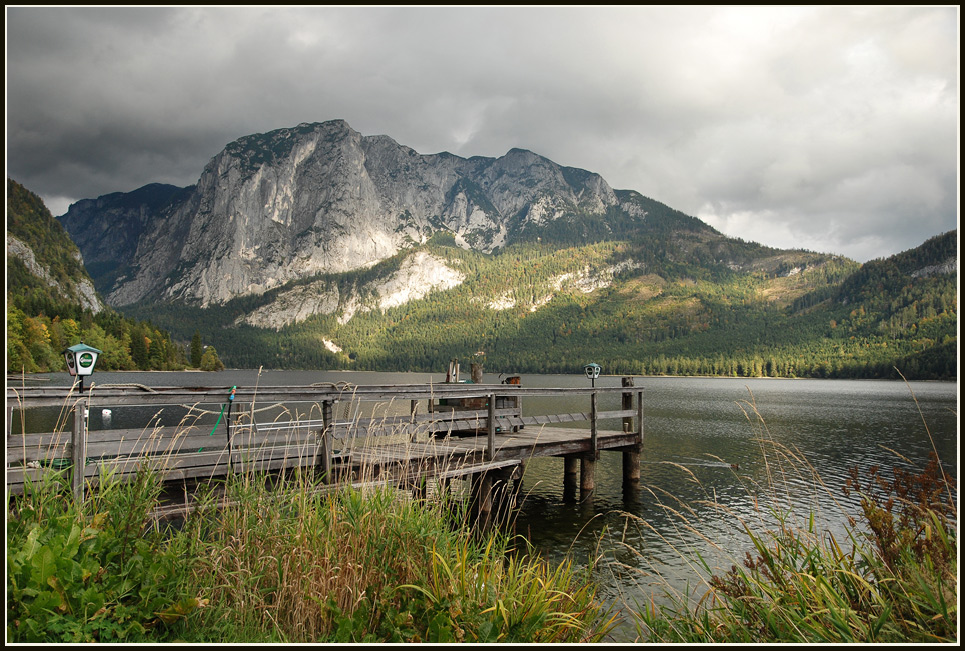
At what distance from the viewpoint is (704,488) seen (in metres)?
9.78

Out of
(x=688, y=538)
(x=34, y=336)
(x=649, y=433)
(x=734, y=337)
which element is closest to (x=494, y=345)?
(x=734, y=337)

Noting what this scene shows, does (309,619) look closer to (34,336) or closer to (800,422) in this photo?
(800,422)

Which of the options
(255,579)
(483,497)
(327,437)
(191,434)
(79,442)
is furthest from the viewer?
(483,497)

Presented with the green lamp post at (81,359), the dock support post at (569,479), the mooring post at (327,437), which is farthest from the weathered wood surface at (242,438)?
the dock support post at (569,479)

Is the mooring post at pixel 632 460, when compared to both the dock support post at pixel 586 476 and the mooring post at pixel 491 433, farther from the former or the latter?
the mooring post at pixel 491 433

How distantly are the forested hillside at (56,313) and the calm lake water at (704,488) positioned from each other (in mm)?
24971

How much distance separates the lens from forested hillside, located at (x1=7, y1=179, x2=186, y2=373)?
2030 inches

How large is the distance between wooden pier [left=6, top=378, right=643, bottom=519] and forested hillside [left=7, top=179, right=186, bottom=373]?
1480 inches

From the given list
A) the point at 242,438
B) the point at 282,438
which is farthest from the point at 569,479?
the point at 282,438

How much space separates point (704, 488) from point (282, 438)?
726cm

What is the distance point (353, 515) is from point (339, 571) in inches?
20.1

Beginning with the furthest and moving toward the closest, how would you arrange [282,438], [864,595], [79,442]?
[282,438]
[79,442]
[864,595]

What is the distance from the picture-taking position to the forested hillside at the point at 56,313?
51.6 meters

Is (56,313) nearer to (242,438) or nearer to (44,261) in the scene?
(44,261)
